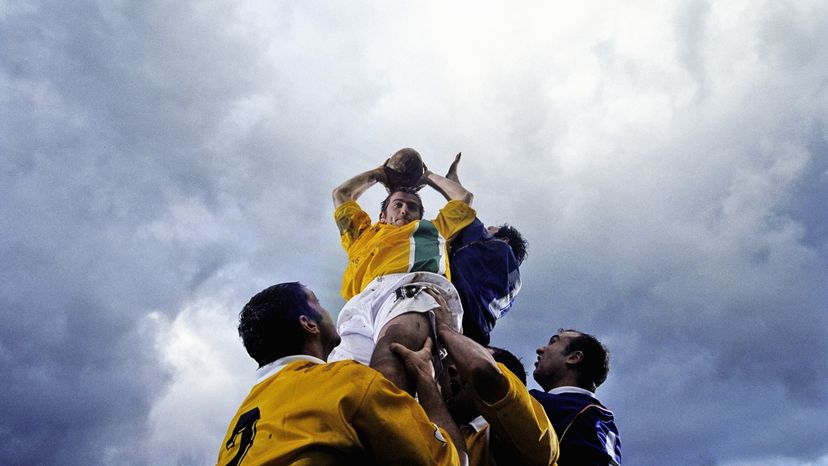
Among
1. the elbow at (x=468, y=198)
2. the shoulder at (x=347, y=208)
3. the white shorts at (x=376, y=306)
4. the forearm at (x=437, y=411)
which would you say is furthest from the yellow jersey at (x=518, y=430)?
the shoulder at (x=347, y=208)

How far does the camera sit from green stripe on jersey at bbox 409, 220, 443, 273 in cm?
627

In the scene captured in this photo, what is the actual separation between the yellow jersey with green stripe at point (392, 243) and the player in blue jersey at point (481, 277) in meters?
0.22

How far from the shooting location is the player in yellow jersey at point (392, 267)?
510 centimetres

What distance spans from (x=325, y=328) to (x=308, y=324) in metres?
0.18

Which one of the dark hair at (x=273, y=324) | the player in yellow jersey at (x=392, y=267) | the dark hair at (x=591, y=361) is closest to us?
the dark hair at (x=273, y=324)

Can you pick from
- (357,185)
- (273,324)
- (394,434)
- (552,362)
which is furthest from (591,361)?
(394,434)

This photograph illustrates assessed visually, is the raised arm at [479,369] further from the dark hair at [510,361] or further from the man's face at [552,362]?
the man's face at [552,362]

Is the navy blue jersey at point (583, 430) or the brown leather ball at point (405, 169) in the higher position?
the brown leather ball at point (405, 169)

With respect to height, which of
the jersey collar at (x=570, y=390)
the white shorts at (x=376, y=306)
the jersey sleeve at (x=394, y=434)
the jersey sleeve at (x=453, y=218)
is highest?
the jersey sleeve at (x=453, y=218)

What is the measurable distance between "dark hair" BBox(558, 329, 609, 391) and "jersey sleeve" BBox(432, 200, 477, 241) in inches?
72.1

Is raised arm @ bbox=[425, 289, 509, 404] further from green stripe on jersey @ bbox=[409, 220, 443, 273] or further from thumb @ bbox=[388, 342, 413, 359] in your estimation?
green stripe on jersey @ bbox=[409, 220, 443, 273]

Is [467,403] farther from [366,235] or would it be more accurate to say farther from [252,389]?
[366,235]

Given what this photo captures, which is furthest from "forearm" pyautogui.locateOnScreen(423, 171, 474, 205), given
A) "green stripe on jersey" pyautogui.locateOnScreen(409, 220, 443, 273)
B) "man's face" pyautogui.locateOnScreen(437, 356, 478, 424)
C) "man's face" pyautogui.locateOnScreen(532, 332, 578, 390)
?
"man's face" pyautogui.locateOnScreen(437, 356, 478, 424)

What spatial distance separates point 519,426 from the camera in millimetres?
3787
